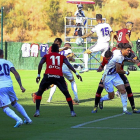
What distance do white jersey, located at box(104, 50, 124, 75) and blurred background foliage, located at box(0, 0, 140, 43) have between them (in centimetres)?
5364

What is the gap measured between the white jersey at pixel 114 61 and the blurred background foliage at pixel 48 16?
53.6 metres

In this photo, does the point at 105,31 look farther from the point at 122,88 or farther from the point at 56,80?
the point at 56,80

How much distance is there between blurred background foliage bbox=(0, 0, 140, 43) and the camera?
69062mm

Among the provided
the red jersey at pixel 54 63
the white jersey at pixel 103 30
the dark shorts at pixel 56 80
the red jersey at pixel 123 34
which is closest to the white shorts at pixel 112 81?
the dark shorts at pixel 56 80

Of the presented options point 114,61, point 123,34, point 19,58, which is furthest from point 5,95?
point 19,58

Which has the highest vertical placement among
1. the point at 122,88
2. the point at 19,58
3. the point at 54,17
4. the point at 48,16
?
the point at 48,16

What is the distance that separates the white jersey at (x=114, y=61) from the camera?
1234 cm

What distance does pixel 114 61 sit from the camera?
489 inches

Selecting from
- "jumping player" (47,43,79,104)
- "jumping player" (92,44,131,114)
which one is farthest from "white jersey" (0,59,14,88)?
"jumping player" (47,43,79,104)

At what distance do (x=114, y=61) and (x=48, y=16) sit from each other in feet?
197

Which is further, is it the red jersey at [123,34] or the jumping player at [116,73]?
the red jersey at [123,34]

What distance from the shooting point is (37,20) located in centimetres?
7306

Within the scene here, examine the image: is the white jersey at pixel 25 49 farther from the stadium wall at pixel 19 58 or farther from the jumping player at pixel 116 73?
the jumping player at pixel 116 73

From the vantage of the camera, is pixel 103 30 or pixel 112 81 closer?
pixel 112 81
